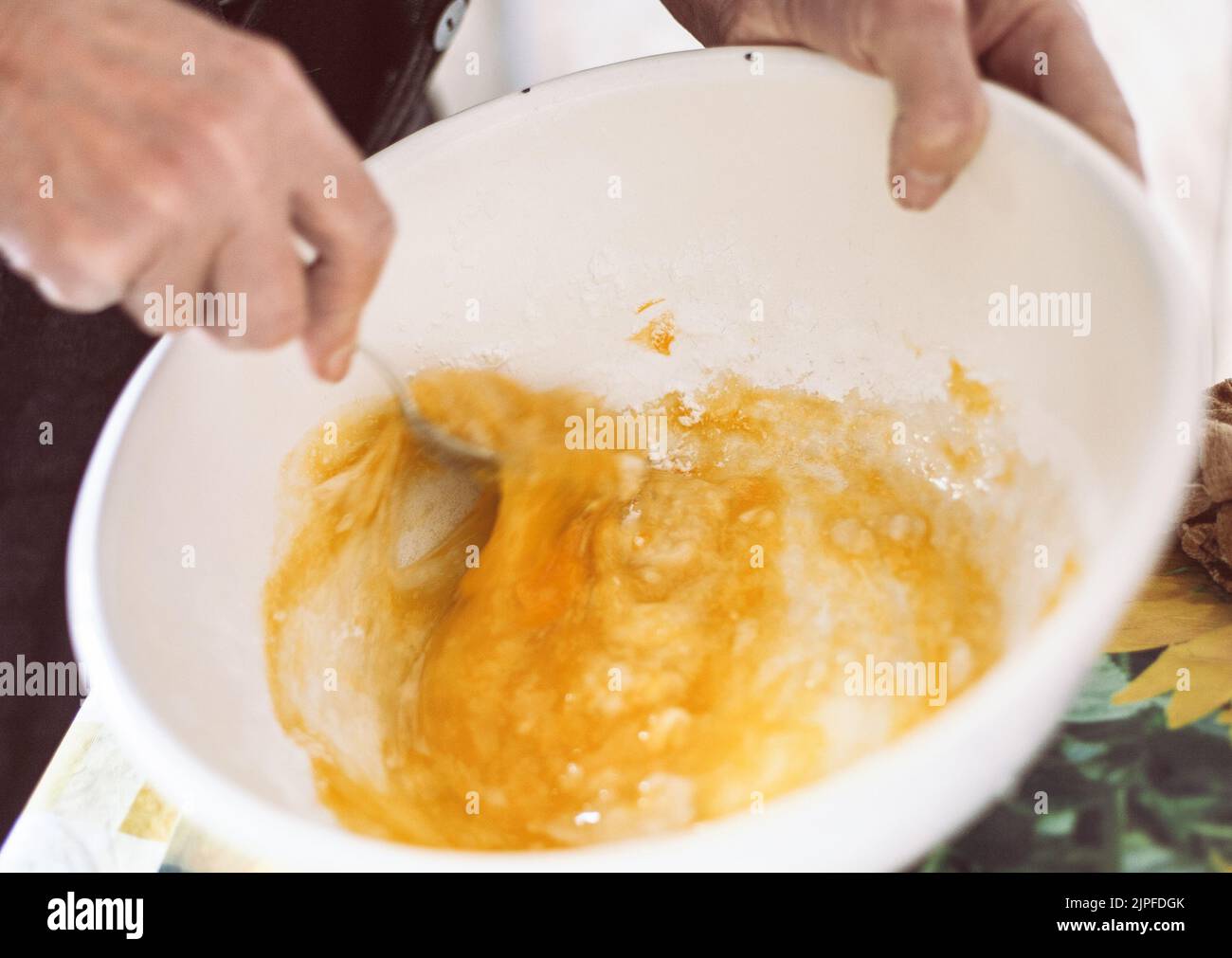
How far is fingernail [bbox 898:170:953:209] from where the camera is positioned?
66cm

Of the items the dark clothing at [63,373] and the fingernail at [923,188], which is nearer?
the fingernail at [923,188]

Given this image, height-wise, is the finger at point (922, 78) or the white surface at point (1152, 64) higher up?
the white surface at point (1152, 64)

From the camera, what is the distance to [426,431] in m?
0.83

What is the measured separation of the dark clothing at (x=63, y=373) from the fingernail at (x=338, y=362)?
0.41 m

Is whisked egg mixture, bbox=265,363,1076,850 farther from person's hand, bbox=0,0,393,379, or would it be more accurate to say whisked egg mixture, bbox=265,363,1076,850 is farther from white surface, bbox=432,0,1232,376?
white surface, bbox=432,0,1232,376

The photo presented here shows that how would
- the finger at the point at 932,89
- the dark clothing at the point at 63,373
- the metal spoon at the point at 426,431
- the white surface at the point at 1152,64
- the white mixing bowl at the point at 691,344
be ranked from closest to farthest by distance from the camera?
the white mixing bowl at the point at 691,344 → the finger at the point at 932,89 → the metal spoon at the point at 426,431 → the dark clothing at the point at 63,373 → the white surface at the point at 1152,64

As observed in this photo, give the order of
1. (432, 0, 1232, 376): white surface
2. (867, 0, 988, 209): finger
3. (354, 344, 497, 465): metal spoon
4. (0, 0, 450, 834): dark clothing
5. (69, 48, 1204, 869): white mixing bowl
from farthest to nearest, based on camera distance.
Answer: (432, 0, 1232, 376): white surface < (0, 0, 450, 834): dark clothing < (354, 344, 497, 465): metal spoon < (867, 0, 988, 209): finger < (69, 48, 1204, 869): white mixing bowl

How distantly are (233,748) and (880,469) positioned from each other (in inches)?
19.8

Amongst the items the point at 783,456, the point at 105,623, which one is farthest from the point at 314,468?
the point at 783,456

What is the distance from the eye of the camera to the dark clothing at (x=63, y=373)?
0.92 m

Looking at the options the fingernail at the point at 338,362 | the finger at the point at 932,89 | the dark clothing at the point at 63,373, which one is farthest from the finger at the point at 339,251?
the dark clothing at the point at 63,373

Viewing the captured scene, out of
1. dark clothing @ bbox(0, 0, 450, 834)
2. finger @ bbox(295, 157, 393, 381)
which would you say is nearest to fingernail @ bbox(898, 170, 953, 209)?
finger @ bbox(295, 157, 393, 381)

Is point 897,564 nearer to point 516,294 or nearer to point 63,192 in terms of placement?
point 516,294

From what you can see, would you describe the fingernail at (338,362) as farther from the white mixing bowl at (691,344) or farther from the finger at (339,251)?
the white mixing bowl at (691,344)
